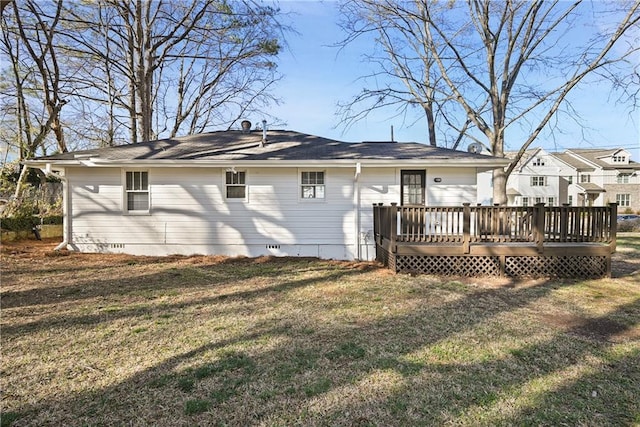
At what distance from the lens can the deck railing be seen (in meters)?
7.47

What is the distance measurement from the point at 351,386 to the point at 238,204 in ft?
24.1

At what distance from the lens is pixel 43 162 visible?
895 centimetres

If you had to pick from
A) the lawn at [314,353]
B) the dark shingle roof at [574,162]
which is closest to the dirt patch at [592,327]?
the lawn at [314,353]

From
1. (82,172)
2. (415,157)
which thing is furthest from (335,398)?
(82,172)

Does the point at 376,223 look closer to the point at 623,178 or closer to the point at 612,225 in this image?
the point at 612,225

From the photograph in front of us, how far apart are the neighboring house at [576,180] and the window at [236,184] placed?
103 feet

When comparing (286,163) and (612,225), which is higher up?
(286,163)

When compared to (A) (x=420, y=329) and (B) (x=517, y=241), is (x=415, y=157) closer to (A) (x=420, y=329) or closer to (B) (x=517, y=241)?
(B) (x=517, y=241)

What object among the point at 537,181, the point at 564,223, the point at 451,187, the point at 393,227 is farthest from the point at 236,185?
the point at 537,181

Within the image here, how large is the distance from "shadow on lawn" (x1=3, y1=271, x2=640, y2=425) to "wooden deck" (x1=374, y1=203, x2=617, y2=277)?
3.34 m

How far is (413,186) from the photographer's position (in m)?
9.62

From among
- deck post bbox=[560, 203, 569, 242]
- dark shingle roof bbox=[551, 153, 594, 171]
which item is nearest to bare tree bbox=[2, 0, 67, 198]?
deck post bbox=[560, 203, 569, 242]

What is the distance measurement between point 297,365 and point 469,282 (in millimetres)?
5024

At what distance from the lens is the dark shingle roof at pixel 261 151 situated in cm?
931
